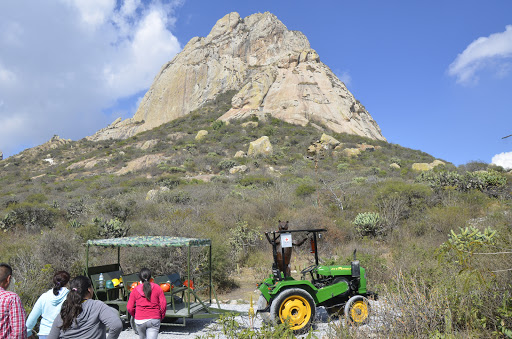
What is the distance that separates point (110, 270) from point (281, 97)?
48539mm

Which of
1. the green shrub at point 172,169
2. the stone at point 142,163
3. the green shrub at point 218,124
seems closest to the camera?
the green shrub at point 172,169

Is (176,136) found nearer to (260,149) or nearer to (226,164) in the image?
(260,149)

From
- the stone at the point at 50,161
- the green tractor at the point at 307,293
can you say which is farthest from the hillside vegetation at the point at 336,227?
the stone at the point at 50,161

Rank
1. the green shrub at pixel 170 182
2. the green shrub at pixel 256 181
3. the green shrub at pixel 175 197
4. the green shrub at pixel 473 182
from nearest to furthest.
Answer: the green shrub at pixel 473 182 < the green shrub at pixel 175 197 < the green shrub at pixel 256 181 < the green shrub at pixel 170 182

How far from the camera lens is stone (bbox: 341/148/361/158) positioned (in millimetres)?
37906

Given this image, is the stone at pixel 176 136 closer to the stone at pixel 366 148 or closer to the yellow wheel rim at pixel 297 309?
the stone at pixel 366 148

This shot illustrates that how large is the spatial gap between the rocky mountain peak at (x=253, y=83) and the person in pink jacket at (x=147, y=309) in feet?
154

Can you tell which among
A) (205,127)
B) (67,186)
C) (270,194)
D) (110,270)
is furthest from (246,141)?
(110,270)

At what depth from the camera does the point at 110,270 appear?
804 cm

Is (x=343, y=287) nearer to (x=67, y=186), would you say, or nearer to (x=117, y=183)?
(x=117, y=183)

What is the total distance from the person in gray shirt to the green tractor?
3.20 metres

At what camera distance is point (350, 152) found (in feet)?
126

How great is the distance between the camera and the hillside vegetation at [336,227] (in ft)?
13.0

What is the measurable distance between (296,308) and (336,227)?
8383mm
